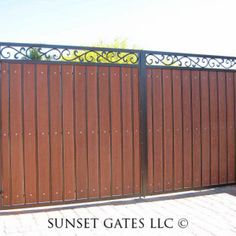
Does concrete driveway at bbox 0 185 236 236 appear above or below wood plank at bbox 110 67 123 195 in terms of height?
below

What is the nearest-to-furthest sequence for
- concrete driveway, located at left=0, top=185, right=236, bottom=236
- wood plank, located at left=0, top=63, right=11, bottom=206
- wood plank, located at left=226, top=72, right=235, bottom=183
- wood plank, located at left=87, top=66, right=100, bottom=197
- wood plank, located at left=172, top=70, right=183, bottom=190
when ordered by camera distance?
1. concrete driveway, located at left=0, top=185, right=236, bottom=236
2. wood plank, located at left=0, top=63, right=11, bottom=206
3. wood plank, located at left=87, top=66, right=100, bottom=197
4. wood plank, located at left=172, top=70, right=183, bottom=190
5. wood plank, located at left=226, top=72, right=235, bottom=183

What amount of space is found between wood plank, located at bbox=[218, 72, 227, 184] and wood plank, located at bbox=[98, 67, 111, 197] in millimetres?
2014

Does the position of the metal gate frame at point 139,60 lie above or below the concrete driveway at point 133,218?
above

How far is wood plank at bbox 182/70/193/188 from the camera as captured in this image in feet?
18.0

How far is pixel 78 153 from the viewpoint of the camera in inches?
191

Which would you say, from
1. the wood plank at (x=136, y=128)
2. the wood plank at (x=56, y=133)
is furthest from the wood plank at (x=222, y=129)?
the wood plank at (x=56, y=133)

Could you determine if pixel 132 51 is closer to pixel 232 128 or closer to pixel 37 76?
pixel 37 76

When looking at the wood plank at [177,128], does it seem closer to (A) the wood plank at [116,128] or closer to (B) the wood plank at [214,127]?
(B) the wood plank at [214,127]

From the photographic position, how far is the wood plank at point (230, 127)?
230 inches

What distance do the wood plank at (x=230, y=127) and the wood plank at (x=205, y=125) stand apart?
0.44 m

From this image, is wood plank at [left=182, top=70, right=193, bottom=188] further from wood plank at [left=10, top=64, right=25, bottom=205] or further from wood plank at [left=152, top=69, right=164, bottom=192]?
wood plank at [left=10, top=64, right=25, bottom=205]

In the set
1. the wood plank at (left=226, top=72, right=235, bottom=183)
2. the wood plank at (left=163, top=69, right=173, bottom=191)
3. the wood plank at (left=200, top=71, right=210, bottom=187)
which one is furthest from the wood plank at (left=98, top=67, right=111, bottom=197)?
the wood plank at (left=226, top=72, right=235, bottom=183)

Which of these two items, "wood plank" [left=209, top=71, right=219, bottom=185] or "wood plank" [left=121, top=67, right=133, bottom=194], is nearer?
"wood plank" [left=121, top=67, right=133, bottom=194]

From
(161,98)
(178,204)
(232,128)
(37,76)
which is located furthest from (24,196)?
(232,128)
